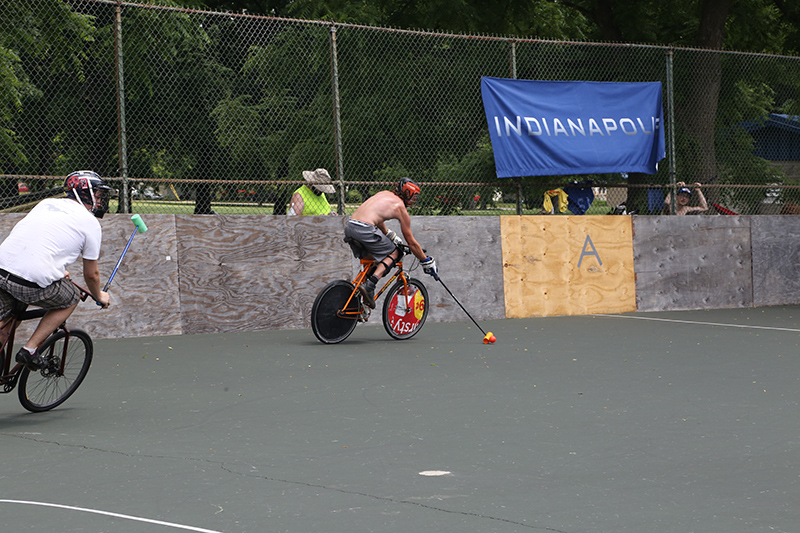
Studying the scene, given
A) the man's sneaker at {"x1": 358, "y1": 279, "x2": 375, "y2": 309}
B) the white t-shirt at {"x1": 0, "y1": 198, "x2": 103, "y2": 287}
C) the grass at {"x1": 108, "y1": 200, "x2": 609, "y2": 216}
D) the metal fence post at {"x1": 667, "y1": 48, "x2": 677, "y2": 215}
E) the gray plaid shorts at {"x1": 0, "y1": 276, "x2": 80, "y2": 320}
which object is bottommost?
the man's sneaker at {"x1": 358, "y1": 279, "x2": 375, "y2": 309}

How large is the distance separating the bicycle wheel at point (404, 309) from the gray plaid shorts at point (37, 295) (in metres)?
4.81

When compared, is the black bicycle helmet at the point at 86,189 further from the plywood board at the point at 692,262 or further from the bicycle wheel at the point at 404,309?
the plywood board at the point at 692,262

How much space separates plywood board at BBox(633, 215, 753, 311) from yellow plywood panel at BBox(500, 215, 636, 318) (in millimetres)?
291

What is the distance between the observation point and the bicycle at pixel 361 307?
35.1ft

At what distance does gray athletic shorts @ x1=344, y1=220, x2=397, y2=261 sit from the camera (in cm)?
1070

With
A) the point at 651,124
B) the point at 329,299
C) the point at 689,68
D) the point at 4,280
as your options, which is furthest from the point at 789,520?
the point at 689,68

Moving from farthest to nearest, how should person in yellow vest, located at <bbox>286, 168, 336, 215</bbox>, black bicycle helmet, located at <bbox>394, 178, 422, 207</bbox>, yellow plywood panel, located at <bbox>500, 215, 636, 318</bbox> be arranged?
yellow plywood panel, located at <bbox>500, 215, 636, 318</bbox>, person in yellow vest, located at <bbox>286, 168, 336, 215</bbox>, black bicycle helmet, located at <bbox>394, 178, 422, 207</bbox>

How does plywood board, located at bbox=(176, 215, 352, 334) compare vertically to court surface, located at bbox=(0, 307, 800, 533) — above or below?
above

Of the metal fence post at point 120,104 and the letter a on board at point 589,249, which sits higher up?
the metal fence post at point 120,104

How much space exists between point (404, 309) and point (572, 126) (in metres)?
4.74

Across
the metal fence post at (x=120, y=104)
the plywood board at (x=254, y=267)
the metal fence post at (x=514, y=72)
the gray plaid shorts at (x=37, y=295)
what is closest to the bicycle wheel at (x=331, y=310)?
the plywood board at (x=254, y=267)

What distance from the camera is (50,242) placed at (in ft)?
21.5

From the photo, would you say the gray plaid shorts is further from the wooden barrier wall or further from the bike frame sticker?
the bike frame sticker

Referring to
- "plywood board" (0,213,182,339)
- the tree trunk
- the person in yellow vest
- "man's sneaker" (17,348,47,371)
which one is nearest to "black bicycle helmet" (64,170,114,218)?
"man's sneaker" (17,348,47,371)
